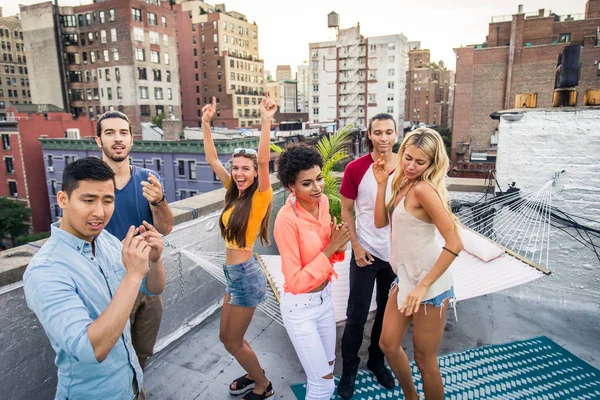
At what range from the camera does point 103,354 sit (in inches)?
44.8

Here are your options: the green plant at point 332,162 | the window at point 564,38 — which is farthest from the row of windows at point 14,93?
the window at point 564,38

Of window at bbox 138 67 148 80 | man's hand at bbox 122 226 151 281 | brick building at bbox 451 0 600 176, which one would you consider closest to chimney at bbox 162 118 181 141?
window at bbox 138 67 148 80

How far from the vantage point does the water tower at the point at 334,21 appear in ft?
157

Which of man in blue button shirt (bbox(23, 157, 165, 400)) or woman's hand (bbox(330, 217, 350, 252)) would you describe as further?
woman's hand (bbox(330, 217, 350, 252))

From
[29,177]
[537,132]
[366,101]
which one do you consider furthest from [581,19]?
[29,177]

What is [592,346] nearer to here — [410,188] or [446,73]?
[410,188]

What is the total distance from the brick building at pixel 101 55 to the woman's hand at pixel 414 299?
41.5m

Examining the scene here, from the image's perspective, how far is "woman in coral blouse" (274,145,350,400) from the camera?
74.5 inches

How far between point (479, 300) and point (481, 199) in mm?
1189

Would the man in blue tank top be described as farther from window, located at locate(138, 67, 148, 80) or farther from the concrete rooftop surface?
window, located at locate(138, 67, 148, 80)

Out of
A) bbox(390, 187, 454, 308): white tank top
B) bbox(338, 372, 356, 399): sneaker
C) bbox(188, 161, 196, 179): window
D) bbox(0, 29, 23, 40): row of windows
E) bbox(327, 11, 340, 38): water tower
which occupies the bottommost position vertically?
bbox(188, 161, 196, 179): window

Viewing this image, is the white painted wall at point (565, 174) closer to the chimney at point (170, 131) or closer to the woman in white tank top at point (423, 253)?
the woman in white tank top at point (423, 253)

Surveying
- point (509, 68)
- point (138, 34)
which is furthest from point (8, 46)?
point (509, 68)

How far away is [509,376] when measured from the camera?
2.54 m
